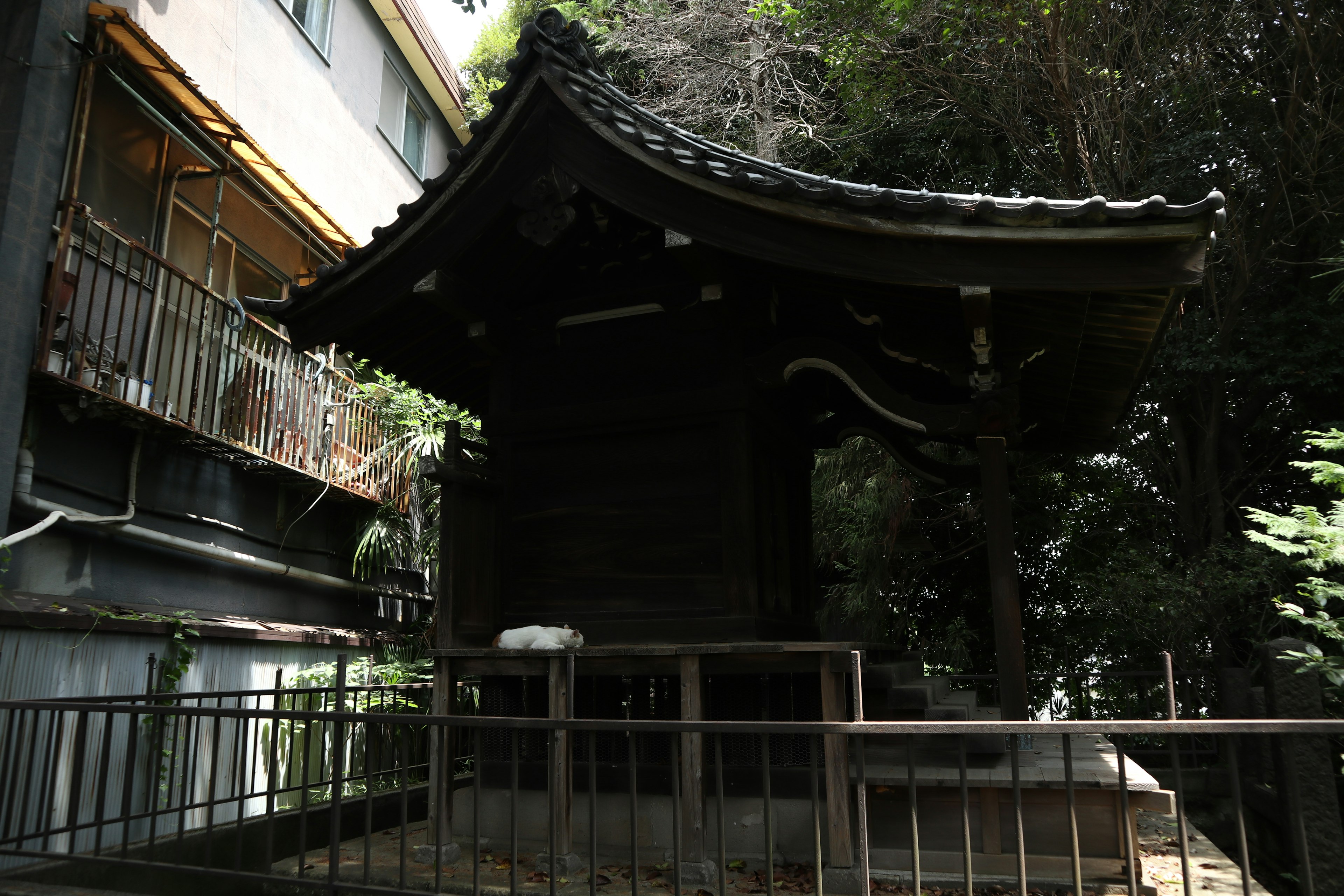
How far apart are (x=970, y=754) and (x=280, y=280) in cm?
1059

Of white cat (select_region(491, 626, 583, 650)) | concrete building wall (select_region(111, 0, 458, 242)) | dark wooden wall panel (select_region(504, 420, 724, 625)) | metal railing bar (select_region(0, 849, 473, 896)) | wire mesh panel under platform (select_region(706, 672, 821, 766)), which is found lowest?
metal railing bar (select_region(0, 849, 473, 896))

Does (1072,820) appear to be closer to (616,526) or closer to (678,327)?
(616,526)

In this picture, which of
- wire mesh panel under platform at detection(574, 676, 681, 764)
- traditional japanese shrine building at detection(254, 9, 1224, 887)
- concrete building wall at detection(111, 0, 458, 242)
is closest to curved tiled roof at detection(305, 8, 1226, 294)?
traditional japanese shrine building at detection(254, 9, 1224, 887)

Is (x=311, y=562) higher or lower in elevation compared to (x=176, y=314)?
lower

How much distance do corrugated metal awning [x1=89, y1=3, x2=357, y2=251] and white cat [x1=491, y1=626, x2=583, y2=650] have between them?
20.2 feet

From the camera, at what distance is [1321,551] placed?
6273 mm

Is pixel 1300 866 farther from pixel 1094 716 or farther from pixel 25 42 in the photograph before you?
pixel 25 42

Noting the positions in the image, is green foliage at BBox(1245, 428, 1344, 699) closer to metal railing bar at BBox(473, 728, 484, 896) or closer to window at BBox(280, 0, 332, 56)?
metal railing bar at BBox(473, 728, 484, 896)

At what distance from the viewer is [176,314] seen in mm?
8336

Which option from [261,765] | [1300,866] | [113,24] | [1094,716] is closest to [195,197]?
[113,24]

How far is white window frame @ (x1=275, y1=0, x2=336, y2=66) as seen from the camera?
11.7m

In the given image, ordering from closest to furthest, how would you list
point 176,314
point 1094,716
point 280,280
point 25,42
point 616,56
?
point 25,42
point 176,314
point 1094,716
point 280,280
point 616,56

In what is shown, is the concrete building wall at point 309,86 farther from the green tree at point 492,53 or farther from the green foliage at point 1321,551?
the green foliage at point 1321,551

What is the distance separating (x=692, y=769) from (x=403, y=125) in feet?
46.2
